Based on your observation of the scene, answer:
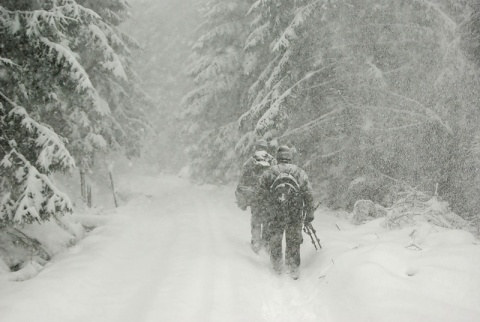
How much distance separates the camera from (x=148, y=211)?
15453 millimetres

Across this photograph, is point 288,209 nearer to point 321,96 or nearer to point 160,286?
point 160,286

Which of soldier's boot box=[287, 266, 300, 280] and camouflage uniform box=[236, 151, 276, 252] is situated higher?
camouflage uniform box=[236, 151, 276, 252]

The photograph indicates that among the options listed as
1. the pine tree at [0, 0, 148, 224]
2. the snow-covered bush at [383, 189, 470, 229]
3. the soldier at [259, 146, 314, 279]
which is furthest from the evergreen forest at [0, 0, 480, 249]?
the soldier at [259, 146, 314, 279]

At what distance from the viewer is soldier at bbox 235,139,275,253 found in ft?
26.3

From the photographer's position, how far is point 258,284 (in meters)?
6.10

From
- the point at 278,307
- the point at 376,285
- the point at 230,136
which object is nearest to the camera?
the point at 376,285

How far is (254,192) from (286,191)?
1.23m

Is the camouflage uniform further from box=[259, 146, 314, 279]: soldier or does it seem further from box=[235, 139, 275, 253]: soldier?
box=[259, 146, 314, 279]: soldier

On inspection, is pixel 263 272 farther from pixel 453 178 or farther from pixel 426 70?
pixel 426 70

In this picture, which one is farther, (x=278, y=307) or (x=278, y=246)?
(x=278, y=246)

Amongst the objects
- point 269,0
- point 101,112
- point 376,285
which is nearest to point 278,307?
point 376,285

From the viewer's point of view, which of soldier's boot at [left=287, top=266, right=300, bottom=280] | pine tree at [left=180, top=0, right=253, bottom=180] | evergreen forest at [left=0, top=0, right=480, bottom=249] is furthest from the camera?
pine tree at [left=180, top=0, right=253, bottom=180]

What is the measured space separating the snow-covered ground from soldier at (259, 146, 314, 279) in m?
0.37

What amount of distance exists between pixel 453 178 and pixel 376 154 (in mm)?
2388
